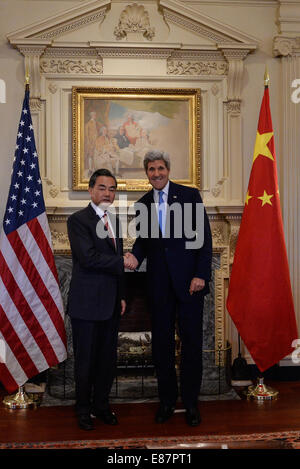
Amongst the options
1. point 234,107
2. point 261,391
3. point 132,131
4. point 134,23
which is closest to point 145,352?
point 261,391

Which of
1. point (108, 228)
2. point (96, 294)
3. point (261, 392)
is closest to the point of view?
point (96, 294)

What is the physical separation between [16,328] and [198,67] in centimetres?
260

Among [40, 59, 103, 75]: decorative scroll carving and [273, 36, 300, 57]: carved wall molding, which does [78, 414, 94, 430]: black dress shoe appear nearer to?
[40, 59, 103, 75]: decorative scroll carving

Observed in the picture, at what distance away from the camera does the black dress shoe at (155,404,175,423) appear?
128 inches

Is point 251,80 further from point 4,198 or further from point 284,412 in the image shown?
point 284,412

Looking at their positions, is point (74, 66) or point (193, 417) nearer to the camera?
point (193, 417)

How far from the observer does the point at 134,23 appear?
163 inches

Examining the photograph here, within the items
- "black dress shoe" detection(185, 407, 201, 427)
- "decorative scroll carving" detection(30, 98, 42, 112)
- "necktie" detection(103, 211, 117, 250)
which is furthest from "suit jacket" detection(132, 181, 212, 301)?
"decorative scroll carving" detection(30, 98, 42, 112)

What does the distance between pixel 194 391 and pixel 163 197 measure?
130 centimetres

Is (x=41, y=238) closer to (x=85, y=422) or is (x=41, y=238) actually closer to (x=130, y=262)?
(x=130, y=262)

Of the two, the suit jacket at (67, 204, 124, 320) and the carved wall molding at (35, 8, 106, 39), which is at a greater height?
the carved wall molding at (35, 8, 106, 39)

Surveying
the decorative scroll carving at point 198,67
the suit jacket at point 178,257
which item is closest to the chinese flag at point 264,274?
the suit jacket at point 178,257

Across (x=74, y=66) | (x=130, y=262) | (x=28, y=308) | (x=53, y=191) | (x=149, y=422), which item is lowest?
(x=149, y=422)

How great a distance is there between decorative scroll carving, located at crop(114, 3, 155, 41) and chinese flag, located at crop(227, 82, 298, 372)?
4.21 ft
